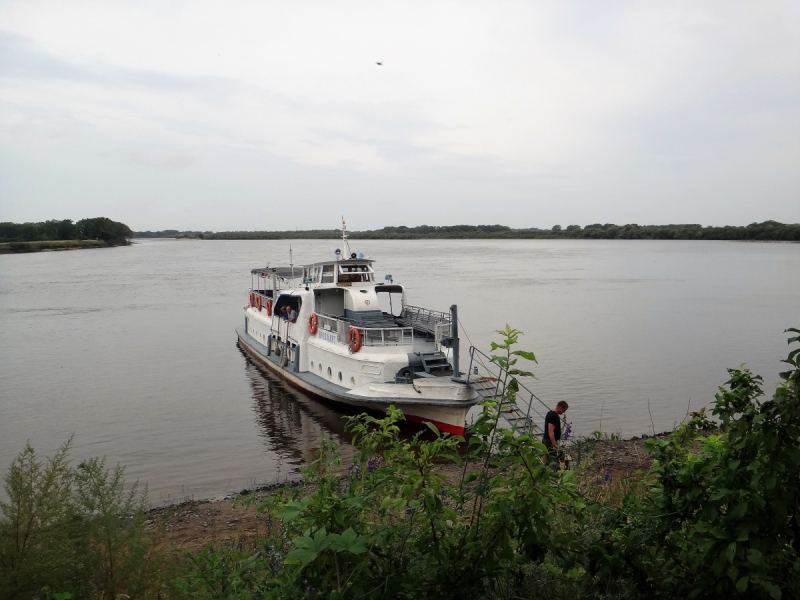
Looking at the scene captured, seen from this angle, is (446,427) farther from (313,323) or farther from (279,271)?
(279,271)

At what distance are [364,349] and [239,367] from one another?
12.8 metres

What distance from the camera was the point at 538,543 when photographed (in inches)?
141

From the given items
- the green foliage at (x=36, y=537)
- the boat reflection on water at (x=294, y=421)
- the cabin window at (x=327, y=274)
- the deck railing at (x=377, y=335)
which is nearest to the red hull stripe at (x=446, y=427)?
the boat reflection on water at (x=294, y=421)

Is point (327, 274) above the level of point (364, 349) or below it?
above

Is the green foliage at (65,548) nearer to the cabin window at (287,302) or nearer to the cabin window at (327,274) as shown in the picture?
the cabin window at (287,302)

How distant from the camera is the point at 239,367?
29.2 metres

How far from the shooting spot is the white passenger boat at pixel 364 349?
16938mm

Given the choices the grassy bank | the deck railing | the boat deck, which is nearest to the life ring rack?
the deck railing

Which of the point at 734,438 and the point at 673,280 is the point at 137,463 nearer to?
the point at 734,438

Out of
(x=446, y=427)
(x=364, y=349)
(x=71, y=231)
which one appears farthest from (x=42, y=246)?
(x=446, y=427)

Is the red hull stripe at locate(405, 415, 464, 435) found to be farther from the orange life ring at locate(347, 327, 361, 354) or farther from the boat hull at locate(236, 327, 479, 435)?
the orange life ring at locate(347, 327, 361, 354)

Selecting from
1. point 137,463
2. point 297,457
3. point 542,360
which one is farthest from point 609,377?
point 137,463

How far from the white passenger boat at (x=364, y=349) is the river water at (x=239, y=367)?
5.08 ft

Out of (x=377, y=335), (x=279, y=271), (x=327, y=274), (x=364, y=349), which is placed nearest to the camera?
(x=364, y=349)
